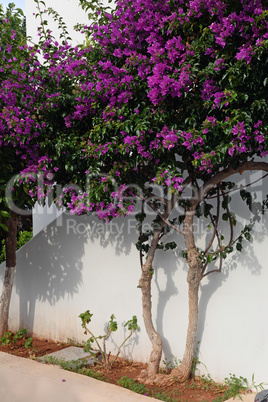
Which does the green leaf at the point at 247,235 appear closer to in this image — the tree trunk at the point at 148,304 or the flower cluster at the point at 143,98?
the flower cluster at the point at 143,98

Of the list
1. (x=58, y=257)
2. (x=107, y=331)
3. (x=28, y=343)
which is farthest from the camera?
(x=58, y=257)

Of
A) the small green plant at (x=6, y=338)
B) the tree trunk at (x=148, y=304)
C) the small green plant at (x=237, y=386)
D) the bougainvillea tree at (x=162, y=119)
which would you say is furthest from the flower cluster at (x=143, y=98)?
the small green plant at (x=6, y=338)

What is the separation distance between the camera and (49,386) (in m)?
4.40

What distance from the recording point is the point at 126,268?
538 centimetres

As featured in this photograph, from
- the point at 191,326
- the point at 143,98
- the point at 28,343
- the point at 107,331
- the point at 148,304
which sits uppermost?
the point at 143,98

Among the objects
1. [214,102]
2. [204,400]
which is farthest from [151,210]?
[204,400]

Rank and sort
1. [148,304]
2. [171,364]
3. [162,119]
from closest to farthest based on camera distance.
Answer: [162,119], [148,304], [171,364]

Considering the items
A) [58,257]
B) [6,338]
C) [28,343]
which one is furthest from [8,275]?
[28,343]

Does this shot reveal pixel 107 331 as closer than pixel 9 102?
No

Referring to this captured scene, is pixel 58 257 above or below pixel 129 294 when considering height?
above

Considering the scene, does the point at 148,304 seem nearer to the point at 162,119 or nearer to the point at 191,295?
the point at 191,295

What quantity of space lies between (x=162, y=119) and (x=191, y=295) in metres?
1.75

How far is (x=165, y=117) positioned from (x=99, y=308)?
2.74m

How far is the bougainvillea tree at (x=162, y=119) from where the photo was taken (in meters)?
3.69
